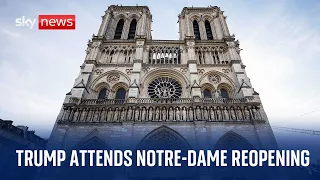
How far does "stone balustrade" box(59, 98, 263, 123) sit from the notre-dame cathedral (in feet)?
0.24

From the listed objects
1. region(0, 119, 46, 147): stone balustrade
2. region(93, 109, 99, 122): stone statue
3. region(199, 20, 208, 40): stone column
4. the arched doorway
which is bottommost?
the arched doorway

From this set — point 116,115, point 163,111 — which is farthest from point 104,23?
point 163,111

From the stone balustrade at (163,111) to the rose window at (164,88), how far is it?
77.0 inches

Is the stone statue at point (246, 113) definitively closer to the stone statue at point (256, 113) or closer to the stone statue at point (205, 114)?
the stone statue at point (256, 113)

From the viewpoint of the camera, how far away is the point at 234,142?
13.1 m

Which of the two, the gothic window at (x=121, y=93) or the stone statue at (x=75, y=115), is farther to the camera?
the gothic window at (x=121, y=93)

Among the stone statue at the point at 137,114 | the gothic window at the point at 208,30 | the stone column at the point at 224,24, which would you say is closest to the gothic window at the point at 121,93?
the stone statue at the point at 137,114

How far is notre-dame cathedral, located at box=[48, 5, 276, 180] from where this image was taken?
12.9 m

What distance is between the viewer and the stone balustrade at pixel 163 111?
44.4 feet

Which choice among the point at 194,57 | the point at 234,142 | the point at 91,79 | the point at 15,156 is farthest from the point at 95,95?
the point at 234,142

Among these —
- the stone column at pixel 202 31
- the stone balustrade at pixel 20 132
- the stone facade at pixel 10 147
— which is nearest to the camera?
the stone facade at pixel 10 147

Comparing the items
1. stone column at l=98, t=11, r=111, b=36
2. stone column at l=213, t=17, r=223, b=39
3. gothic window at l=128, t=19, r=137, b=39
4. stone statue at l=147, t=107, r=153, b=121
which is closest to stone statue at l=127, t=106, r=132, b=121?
stone statue at l=147, t=107, r=153, b=121

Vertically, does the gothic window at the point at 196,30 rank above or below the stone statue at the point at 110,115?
above

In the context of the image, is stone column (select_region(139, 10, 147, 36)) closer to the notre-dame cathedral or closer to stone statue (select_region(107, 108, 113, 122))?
the notre-dame cathedral
